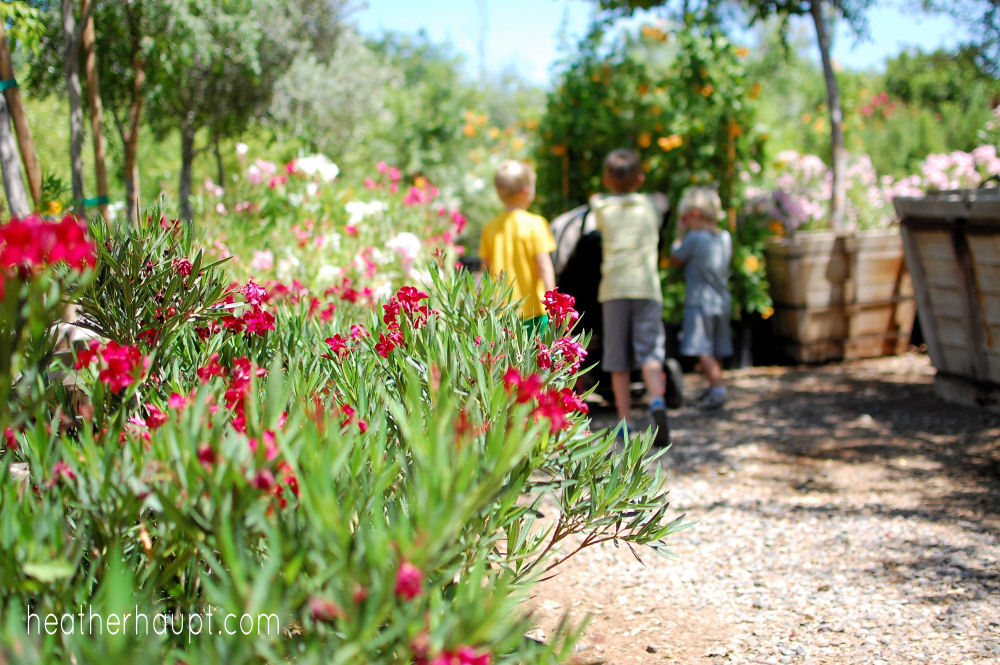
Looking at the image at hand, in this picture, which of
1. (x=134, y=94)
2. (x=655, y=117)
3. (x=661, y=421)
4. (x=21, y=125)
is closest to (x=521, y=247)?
(x=661, y=421)

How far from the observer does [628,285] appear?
441 cm

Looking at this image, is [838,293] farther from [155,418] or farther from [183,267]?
[155,418]

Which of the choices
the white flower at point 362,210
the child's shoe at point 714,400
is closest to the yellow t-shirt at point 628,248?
the child's shoe at point 714,400

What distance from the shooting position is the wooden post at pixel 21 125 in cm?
312

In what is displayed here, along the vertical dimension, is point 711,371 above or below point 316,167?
below

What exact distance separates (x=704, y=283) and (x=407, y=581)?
4.74 metres

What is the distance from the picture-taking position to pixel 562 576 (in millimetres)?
2953

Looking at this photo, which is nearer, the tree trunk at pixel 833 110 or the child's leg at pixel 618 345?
the child's leg at pixel 618 345

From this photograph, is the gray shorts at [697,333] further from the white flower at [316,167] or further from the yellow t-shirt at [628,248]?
the white flower at [316,167]

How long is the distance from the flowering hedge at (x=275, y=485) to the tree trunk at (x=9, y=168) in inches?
54.8

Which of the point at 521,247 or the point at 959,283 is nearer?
the point at 521,247

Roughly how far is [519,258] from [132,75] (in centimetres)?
287

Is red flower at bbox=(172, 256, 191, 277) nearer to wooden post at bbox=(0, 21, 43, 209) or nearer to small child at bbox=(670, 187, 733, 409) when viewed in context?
wooden post at bbox=(0, 21, 43, 209)

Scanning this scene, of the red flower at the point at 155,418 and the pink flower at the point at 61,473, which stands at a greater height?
the red flower at the point at 155,418
